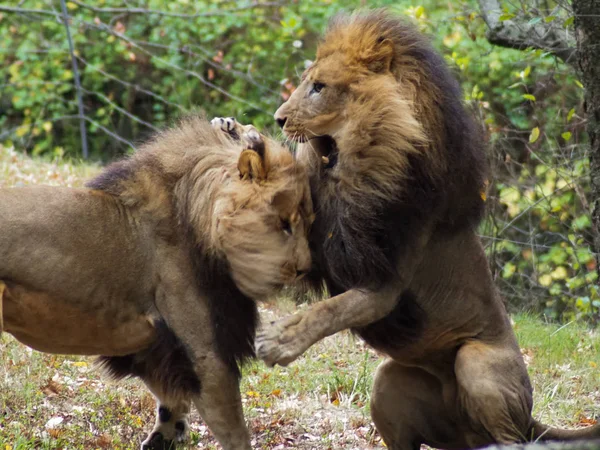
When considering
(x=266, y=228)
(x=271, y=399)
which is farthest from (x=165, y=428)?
(x=266, y=228)

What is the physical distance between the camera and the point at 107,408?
4.86 meters

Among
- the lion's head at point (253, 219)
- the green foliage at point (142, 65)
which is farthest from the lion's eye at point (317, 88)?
the green foliage at point (142, 65)

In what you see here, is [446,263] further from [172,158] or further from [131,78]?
[131,78]

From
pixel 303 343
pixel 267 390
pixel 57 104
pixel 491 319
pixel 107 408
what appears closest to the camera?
pixel 303 343

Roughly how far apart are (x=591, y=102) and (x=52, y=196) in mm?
2277

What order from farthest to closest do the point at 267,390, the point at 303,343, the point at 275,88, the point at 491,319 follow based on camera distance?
1. the point at 275,88
2. the point at 267,390
3. the point at 491,319
4. the point at 303,343

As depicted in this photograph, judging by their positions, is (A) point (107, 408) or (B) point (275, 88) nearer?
(A) point (107, 408)

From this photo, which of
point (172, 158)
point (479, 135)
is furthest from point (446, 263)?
point (172, 158)

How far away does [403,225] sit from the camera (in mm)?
3715

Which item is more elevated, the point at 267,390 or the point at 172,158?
the point at 172,158

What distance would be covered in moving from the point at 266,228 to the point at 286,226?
95mm

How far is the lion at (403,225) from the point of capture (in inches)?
143

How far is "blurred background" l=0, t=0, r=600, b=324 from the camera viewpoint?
9.13 meters

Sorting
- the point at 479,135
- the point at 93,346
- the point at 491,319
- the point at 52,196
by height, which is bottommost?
the point at 93,346
